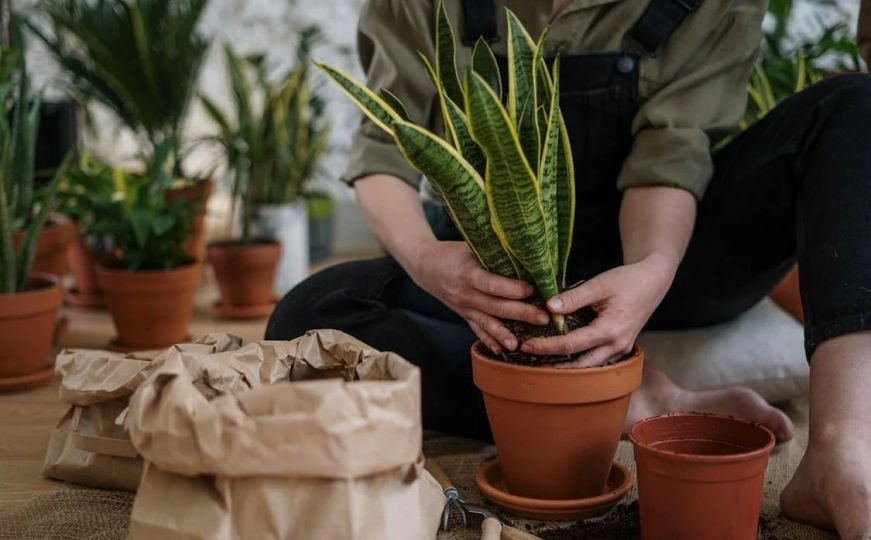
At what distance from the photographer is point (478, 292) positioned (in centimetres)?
131

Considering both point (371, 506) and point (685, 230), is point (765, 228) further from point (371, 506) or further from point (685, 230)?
point (371, 506)

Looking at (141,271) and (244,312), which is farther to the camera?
(244,312)

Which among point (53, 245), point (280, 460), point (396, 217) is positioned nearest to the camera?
point (280, 460)

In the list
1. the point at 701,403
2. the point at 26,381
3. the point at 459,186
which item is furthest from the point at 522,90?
the point at 26,381

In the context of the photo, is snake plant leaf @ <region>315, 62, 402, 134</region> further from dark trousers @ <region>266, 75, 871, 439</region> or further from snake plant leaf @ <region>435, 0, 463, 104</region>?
dark trousers @ <region>266, 75, 871, 439</region>

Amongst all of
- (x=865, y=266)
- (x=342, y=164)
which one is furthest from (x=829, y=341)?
(x=342, y=164)

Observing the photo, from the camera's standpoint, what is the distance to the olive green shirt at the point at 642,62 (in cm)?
157

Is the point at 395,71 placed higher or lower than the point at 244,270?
higher

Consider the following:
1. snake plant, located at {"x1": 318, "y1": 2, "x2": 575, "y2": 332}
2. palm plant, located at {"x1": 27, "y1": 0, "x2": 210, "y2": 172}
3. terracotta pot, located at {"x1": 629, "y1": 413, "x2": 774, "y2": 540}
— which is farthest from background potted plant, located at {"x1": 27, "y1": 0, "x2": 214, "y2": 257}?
terracotta pot, located at {"x1": 629, "y1": 413, "x2": 774, "y2": 540}

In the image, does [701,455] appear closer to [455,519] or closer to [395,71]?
[455,519]

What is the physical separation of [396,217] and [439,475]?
38 centimetres

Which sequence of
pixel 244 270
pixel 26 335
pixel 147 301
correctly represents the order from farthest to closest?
pixel 244 270
pixel 147 301
pixel 26 335

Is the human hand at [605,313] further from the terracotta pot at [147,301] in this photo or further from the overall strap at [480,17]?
the terracotta pot at [147,301]

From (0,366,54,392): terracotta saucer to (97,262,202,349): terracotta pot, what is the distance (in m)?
0.28
